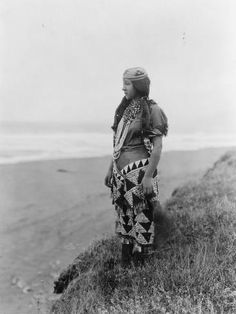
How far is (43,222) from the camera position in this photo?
7660 millimetres

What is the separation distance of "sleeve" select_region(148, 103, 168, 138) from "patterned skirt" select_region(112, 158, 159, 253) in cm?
26

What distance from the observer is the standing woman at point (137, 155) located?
3.69 meters

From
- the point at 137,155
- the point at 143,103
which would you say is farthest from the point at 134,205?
the point at 143,103

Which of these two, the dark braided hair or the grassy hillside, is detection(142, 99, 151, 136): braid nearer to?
the dark braided hair

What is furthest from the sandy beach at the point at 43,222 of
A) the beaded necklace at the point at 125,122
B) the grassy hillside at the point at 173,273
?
the beaded necklace at the point at 125,122

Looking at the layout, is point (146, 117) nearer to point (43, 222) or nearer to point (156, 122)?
point (156, 122)

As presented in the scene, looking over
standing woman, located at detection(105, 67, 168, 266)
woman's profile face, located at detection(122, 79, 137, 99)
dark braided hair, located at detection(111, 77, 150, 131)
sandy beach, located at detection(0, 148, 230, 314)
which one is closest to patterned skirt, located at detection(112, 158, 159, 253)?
standing woman, located at detection(105, 67, 168, 266)

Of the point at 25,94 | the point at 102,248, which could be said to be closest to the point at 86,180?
the point at 102,248

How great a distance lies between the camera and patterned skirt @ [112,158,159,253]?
378 centimetres

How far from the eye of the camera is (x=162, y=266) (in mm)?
3795

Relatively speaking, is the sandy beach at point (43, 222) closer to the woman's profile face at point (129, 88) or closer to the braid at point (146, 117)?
the braid at point (146, 117)

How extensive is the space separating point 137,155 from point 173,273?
3.24 feet

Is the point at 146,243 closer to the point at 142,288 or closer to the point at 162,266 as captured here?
A: the point at 162,266

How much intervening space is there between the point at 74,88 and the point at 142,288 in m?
42.7
